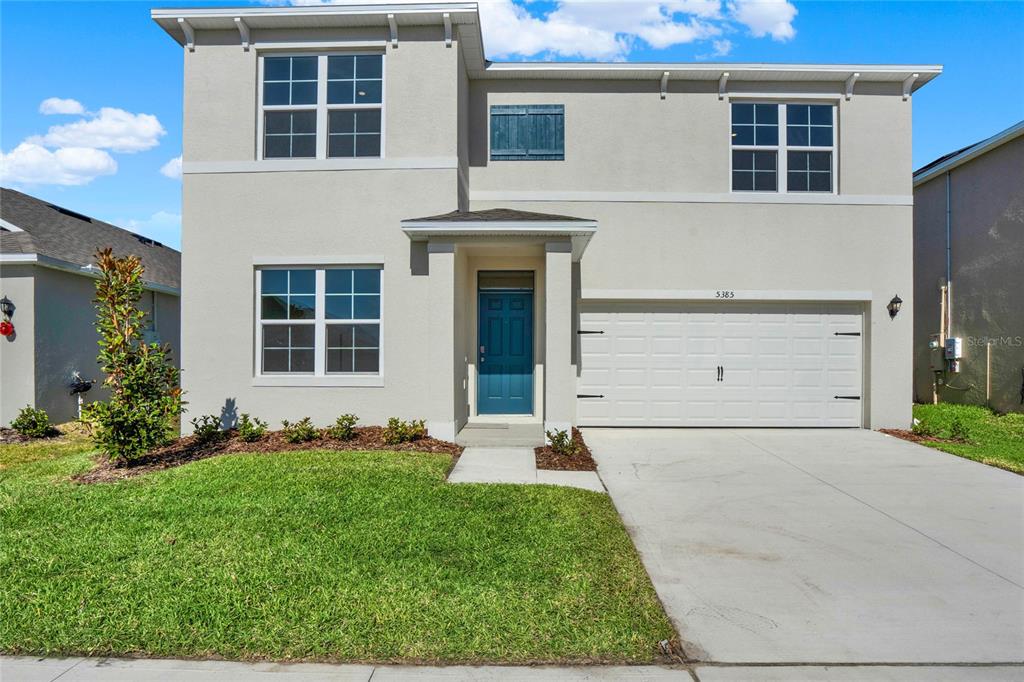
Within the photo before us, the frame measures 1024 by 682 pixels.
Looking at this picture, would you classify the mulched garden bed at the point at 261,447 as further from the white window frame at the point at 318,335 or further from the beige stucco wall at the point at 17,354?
the beige stucco wall at the point at 17,354

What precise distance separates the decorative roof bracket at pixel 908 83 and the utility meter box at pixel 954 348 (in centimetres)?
505

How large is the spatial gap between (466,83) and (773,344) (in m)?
7.19

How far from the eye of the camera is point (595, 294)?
34.3 feet

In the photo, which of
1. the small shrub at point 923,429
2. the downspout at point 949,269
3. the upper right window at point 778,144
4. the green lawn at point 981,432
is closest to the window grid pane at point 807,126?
the upper right window at point 778,144

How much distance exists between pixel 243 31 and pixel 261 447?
6333mm

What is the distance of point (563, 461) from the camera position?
7.57 meters

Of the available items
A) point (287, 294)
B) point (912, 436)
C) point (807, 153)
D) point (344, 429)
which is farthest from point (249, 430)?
point (912, 436)

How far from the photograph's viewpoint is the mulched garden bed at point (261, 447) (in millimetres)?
7465

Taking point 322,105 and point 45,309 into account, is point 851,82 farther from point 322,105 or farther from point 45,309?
point 45,309

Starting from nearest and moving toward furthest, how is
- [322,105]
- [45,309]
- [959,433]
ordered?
1. [322,105]
2. [959,433]
3. [45,309]

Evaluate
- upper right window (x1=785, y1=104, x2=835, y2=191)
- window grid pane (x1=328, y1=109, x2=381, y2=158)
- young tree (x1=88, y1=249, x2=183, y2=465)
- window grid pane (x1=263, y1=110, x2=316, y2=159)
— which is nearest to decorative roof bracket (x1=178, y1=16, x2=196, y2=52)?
window grid pane (x1=263, y1=110, x2=316, y2=159)

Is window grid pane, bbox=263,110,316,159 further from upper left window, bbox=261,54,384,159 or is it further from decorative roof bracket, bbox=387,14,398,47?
decorative roof bracket, bbox=387,14,398,47

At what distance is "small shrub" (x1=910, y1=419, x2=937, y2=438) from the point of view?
991cm

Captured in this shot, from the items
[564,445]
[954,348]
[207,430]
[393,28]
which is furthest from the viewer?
[954,348]
